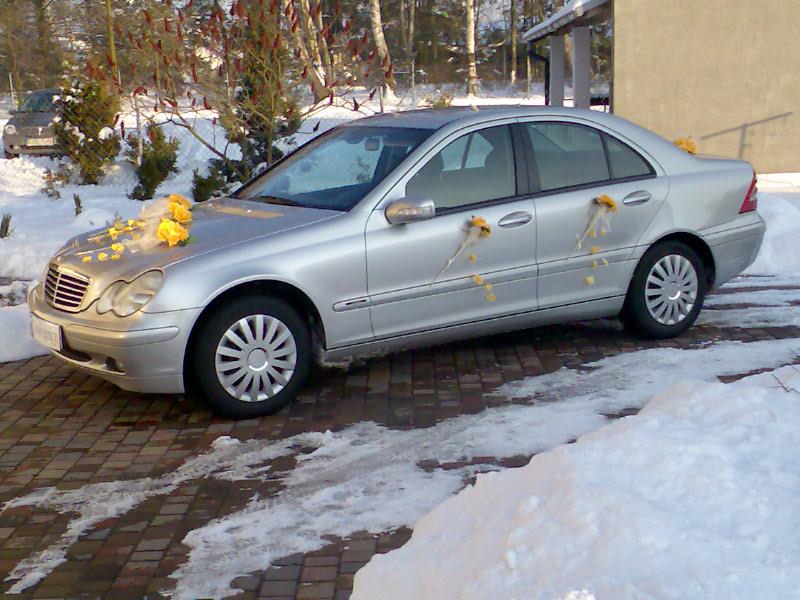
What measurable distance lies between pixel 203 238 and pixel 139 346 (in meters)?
0.75

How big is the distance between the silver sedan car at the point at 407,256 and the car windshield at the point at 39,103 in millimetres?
17851

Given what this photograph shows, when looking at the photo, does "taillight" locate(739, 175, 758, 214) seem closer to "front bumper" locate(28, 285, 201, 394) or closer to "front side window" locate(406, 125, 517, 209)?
"front side window" locate(406, 125, 517, 209)

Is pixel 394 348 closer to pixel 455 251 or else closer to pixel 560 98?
pixel 455 251

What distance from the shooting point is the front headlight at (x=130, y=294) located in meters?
5.70

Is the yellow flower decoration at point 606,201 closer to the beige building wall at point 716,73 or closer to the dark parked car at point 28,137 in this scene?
the beige building wall at point 716,73

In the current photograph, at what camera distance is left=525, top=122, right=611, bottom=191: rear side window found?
6832 millimetres

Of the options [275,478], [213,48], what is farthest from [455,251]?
[213,48]

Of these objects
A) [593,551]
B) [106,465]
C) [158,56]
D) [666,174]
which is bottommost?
[106,465]

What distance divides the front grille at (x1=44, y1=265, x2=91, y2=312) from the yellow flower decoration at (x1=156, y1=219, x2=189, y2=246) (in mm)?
455

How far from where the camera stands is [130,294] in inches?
226

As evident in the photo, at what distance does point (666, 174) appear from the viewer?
7.19 meters

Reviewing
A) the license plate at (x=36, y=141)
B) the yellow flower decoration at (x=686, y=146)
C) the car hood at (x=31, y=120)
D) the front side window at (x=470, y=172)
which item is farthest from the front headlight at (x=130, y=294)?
the car hood at (x=31, y=120)

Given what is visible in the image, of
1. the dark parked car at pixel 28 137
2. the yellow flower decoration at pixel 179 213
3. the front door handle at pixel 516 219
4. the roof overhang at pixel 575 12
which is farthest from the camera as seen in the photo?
the dark parked car at pixel 28 137

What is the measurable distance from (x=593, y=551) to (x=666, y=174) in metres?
4.46
